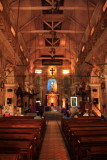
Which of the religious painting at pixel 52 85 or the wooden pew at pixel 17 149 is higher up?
the religious painting at pixel 52 85

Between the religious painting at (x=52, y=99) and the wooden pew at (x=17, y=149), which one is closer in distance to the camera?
the wooden pew at (x=17, y=149)

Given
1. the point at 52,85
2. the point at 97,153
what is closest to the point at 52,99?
the point at 52,85

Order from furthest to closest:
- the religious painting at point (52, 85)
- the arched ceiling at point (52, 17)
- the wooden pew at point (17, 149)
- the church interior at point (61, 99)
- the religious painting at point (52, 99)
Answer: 1. the religious painting at point (52, 85)
2. the religious painting at point (52, 99)
3. the arched ceiling at point (52, 17)
4. the church interior at point (61, 99)
5. the wooden pew at point (17, 149)

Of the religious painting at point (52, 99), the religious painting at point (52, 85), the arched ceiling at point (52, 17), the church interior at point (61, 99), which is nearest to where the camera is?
the church interior at point (61, 99)

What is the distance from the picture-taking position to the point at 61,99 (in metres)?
28.6

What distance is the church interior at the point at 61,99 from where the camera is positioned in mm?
4297

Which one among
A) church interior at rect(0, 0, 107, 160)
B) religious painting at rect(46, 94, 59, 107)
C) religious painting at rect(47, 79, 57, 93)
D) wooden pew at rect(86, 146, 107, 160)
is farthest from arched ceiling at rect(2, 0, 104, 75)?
religious painting at rect(46, 94, 59, 107)

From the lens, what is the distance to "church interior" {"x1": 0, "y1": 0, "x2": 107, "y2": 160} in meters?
4.30

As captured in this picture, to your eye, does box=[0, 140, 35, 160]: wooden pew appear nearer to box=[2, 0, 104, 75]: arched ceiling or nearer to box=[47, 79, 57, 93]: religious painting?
box=[2, 0, 104, 75]: arched ceiling

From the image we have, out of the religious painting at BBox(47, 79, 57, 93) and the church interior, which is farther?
the religious painting at BBox(47, 79, 57, 93)

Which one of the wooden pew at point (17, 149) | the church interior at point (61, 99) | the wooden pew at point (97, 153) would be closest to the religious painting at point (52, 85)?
the church interior at point (61, 99)

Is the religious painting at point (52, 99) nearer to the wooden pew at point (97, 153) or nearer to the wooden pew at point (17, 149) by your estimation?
the wooden pew at point (17, 149)

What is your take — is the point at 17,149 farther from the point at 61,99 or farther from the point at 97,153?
the point at 61,99

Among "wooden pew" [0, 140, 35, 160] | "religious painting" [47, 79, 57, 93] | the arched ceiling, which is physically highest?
the arched ceiling
